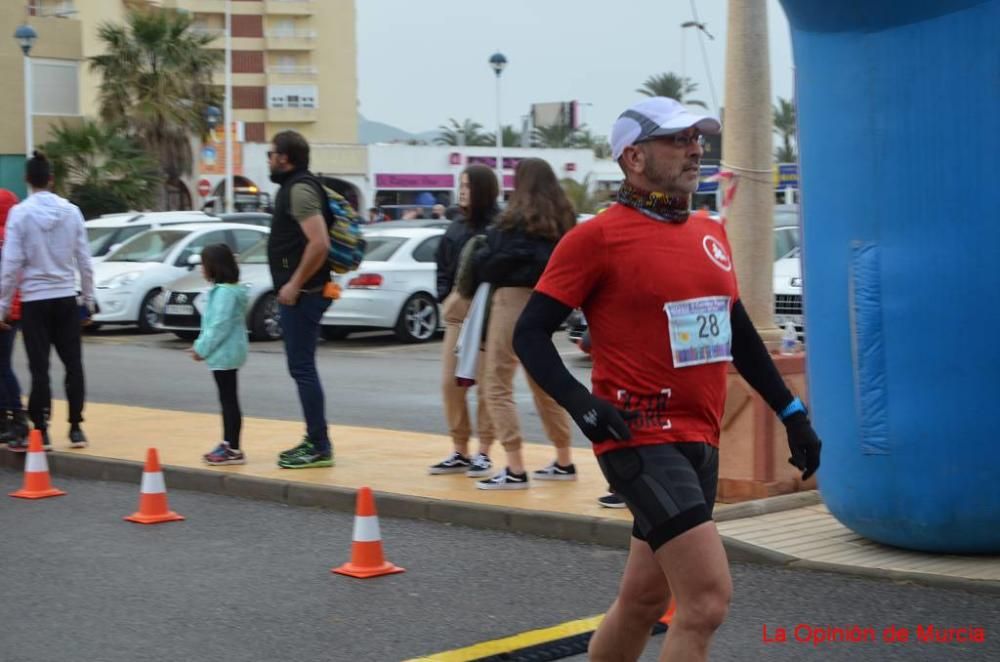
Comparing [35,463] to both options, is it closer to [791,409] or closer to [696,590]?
[791,409]

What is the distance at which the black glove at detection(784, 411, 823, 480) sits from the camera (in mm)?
4434

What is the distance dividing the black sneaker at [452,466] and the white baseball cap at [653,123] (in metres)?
4.97

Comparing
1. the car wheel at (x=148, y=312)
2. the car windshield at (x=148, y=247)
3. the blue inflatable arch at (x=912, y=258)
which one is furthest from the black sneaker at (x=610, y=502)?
the car windshield at (x=148, y=247)

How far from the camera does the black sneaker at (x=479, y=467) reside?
8930mm

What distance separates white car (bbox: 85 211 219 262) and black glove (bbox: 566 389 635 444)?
20295mm

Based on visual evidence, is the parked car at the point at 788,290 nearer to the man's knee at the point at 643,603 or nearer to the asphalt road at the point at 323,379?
the asphalt road at the point at 323,379

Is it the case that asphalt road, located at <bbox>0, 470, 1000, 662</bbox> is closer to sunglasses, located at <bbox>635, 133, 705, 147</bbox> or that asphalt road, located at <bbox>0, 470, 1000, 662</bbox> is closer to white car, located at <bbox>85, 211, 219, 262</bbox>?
sunglasses, located at <bbox>635, 133, 705, 147</bbox>

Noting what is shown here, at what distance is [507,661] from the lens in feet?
17.6

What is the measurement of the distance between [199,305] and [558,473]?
11.7 meters

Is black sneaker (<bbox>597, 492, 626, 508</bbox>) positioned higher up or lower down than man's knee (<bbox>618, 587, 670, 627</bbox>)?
lower down

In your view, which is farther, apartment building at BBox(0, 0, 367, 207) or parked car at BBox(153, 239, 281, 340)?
apartment building at BBox(0, 0, 367, 207)

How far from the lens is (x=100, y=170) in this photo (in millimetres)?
45219

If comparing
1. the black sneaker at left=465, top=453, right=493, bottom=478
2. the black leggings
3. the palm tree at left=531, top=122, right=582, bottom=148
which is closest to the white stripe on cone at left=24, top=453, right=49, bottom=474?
the black leggings

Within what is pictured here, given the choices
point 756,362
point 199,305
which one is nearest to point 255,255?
point 199,305
